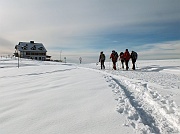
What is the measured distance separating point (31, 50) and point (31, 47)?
135 centimetres

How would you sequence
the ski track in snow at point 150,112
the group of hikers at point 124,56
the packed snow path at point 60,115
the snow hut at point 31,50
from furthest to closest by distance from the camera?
1. the snow hut at point 31,50
2. the group of hikers at point 124,56
3. the ski track in snow at point 150,112
4. the packed snow path at point 60,115

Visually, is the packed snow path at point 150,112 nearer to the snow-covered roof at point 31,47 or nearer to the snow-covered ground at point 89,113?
the snow-covered ground at point 89,113

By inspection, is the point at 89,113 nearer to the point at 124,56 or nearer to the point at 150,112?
the point at 150,112

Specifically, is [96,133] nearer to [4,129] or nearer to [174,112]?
[4,129]

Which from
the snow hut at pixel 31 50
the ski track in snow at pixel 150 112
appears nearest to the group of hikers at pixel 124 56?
the ski track in snow at pixel 150 112

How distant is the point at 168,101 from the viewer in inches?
173

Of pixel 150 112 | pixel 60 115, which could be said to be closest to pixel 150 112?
pixel 150 112

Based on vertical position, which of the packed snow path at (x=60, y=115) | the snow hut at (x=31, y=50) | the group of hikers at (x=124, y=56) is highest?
the snow hut at (x=31, y=50)

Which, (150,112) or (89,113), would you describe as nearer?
(89,113)

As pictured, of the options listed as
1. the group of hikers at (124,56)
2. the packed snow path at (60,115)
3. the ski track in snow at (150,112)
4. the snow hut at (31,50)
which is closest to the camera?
the packed snow path at (60,115)

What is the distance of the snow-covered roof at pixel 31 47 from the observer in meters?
70.4

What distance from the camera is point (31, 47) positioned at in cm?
7206

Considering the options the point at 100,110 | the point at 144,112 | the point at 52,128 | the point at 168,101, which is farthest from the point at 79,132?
the point at 168,101

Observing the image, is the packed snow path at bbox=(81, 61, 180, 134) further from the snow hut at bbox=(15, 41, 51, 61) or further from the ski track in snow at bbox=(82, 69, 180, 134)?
the snow hut at bbox=(15, 41, 51, 61)
